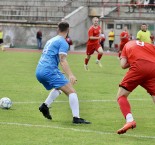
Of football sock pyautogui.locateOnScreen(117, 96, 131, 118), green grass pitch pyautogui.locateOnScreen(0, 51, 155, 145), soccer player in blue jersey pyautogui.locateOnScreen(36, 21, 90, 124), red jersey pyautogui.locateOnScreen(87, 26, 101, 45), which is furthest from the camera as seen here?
red jersey pyautogui.locateOnScreen(87, 26, 101, 45)

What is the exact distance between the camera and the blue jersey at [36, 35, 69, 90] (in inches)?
456

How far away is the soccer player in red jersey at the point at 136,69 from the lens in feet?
33.7

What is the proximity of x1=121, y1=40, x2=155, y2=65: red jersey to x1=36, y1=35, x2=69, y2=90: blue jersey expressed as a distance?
5.23ft

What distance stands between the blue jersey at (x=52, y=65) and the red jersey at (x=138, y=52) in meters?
1.59

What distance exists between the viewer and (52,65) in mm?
11703

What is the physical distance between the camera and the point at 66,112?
43.7 ft

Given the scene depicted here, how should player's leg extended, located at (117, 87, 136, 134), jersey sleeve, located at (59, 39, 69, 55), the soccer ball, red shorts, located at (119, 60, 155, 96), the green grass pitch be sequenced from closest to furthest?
1. the green grass pitch
2. player's leg extended, located at (117, 87, 136, 134)
3. red shorts, located at (119, 60, 155, 96)
4. jersey sleeve, located at (59, 39, 69, 55)
5. the soccer ball

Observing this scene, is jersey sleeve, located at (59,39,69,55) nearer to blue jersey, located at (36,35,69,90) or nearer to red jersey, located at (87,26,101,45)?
blue jersey, located at (36,35,69,90)

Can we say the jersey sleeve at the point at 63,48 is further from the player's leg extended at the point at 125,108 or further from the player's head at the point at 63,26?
the player's leg extended at the point at 125,108

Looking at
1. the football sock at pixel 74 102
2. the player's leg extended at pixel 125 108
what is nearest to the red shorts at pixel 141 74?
the player's leg extended at pixel 125 108

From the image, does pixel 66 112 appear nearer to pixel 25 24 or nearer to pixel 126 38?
pixel 126 38

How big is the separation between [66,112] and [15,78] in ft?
29.5

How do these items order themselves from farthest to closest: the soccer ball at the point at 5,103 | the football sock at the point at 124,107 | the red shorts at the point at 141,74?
the soccer ball at the point at 5,103 → the football sock at the point at 124,107 → the red shorts at the point at 141,74

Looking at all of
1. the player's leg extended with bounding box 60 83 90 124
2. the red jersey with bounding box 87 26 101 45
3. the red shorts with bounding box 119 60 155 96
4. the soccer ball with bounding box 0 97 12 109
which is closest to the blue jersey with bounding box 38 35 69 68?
the player's leg extended with bounding box 60 83 90 124
